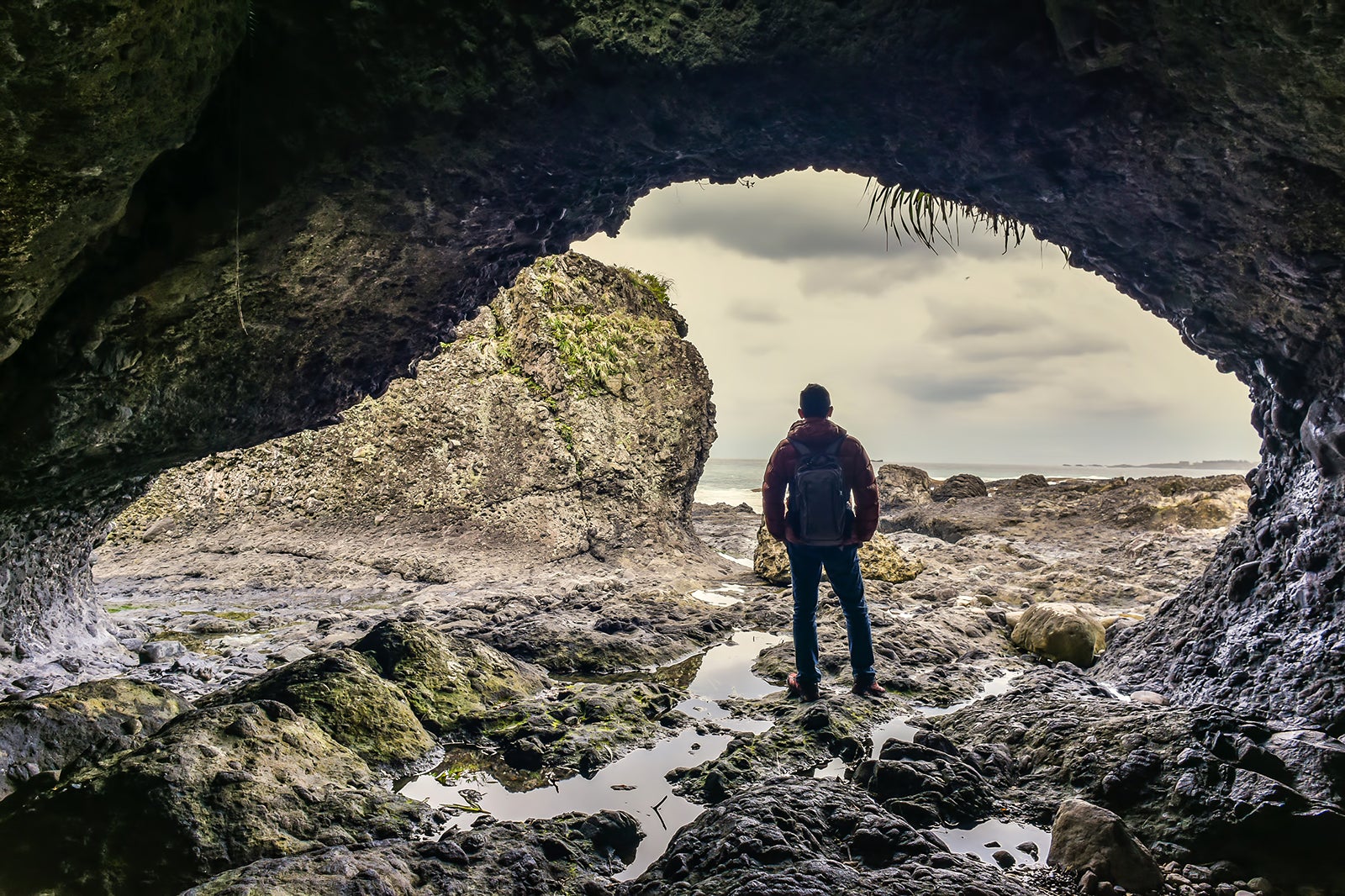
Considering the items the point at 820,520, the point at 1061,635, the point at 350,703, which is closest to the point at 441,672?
the point at 350,703

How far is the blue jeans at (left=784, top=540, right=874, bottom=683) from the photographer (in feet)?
16.8

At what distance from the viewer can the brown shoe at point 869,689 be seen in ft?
16.8

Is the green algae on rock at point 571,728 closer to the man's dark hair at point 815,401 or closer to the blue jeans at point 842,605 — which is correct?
the blue jeans at point 842,605

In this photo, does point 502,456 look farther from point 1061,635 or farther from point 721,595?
point 1061,635

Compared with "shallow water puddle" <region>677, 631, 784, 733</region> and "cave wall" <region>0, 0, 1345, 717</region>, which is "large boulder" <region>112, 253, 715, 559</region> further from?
"cave wall" <region>0, 0, 1345, 717</region>

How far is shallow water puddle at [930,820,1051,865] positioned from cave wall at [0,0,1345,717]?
2018 millimetres

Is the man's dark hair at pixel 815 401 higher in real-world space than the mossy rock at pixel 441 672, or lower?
higher

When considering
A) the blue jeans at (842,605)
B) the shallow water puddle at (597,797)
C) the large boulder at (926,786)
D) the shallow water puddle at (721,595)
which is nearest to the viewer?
the large boulder at (926,786)

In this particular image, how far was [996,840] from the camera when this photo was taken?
303 centimetres

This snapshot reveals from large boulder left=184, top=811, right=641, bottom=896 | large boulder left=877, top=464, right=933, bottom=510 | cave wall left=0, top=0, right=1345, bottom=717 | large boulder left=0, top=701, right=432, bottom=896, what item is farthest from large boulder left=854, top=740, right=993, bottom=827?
large boulder left=877, top=464, right=933, bottom=510

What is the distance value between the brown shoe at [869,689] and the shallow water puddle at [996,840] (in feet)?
6.31

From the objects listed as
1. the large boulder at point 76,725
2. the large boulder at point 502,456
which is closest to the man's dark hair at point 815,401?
the large boulder at point 76,725

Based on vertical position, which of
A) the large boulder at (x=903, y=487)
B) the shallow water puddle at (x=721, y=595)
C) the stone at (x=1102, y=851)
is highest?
the large boulder at (x=903, y=487)

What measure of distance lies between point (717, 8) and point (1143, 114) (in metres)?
2.17
